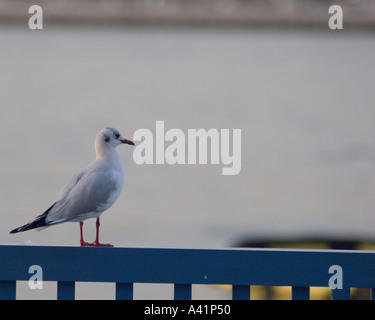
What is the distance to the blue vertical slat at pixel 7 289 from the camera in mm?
1127

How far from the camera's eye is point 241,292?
112 cm

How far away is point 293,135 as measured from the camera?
52.4 feet

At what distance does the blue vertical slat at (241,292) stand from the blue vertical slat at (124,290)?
16 cm

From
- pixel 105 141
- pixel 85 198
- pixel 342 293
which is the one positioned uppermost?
pixel 105 141

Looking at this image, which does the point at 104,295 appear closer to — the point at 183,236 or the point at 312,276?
the point at 312,276

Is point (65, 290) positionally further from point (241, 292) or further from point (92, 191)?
point (241, 292)

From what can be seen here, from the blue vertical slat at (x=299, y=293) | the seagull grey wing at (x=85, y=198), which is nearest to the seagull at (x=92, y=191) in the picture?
the seagull grey wing at (x=85, y=198)

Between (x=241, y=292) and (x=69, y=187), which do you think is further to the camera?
(x=69, y=187)

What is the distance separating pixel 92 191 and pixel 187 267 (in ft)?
0.72

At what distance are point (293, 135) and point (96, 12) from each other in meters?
8.94

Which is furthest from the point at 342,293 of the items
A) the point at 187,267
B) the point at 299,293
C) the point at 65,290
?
the point at 65,290

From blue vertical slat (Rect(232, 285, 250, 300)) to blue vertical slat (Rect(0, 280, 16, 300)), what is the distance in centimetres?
35

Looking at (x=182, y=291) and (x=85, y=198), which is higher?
(x=85, y=198)

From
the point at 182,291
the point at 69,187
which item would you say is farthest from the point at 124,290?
the point at 69,187
